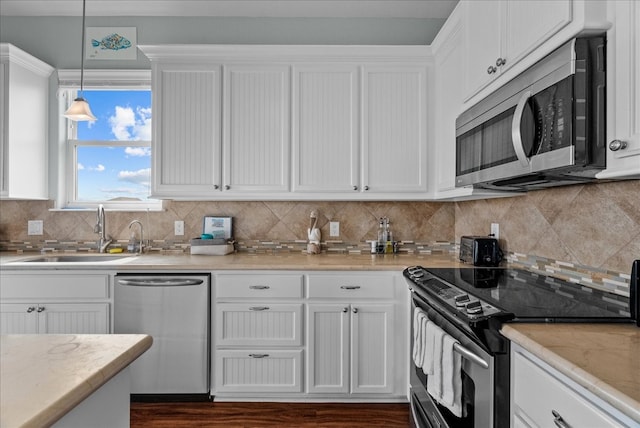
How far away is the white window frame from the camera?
3.13 m

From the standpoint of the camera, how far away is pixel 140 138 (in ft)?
10.6

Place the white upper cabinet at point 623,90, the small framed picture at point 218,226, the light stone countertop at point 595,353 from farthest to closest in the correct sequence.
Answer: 1. the small framed picture at point 218,226
2. the white upper cabinet at point 623,90
3. the light stone countertop at point 595,353

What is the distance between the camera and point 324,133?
2793mm

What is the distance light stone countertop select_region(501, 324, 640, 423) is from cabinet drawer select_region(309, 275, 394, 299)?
128cm

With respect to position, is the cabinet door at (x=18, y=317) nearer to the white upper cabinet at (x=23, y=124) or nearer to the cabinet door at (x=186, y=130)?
the white upper cabinet at (x=23, y=124)

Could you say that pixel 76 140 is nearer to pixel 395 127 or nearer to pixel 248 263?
pixel 248 263

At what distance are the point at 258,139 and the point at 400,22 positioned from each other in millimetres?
1503

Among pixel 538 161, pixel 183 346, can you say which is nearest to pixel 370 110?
pixel 538 161

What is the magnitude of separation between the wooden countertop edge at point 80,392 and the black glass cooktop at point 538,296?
3.55 feet

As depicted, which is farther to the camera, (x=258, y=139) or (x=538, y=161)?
(x=258, y=139)

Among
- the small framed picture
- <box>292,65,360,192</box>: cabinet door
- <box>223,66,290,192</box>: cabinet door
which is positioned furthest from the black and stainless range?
the small framed picture

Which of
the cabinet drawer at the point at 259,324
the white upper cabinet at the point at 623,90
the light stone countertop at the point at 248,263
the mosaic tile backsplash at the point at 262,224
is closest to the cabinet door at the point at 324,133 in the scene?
the mosaic tile backsplash at the point at 262,224

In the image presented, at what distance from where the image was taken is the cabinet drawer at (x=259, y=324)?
2.45 meters

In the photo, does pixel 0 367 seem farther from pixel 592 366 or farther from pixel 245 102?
pixel 245 102
